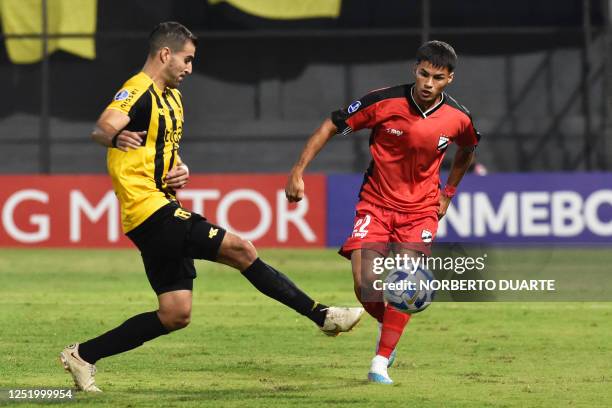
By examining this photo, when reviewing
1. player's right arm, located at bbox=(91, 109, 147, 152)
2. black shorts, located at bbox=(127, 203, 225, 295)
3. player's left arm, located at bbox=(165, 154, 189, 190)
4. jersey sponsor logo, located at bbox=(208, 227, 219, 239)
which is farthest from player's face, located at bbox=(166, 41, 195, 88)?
jersey sponsor logo, located at bbox=(208, 227, 219, 239)

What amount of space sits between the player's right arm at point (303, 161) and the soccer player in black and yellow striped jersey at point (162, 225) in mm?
498

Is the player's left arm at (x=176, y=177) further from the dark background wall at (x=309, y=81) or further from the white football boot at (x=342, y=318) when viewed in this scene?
the dark background wall at (x=309, y=81)

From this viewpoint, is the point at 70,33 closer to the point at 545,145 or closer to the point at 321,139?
the point at 545,145

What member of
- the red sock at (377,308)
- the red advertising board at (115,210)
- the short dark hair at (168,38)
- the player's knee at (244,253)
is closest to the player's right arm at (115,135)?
the short dark hair at (168,38)

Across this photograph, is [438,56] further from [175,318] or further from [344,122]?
[175,318]

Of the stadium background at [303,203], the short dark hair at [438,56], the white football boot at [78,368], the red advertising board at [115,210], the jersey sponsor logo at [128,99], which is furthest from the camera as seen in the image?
the red advertising board at [115,210]

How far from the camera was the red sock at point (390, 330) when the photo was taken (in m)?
8.38

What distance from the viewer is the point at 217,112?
94.1ft

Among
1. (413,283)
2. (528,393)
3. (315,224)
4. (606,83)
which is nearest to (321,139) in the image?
(413,283)

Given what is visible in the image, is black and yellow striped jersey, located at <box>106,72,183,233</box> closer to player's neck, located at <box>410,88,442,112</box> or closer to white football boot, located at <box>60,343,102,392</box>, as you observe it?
white football boot, located at <box>60,343,102,392</box>

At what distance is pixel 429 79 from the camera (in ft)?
27.7

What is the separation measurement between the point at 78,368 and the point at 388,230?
2.14m

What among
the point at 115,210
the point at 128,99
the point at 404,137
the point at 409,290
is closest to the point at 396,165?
the point at 404,137

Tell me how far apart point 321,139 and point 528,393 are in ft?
6.44
